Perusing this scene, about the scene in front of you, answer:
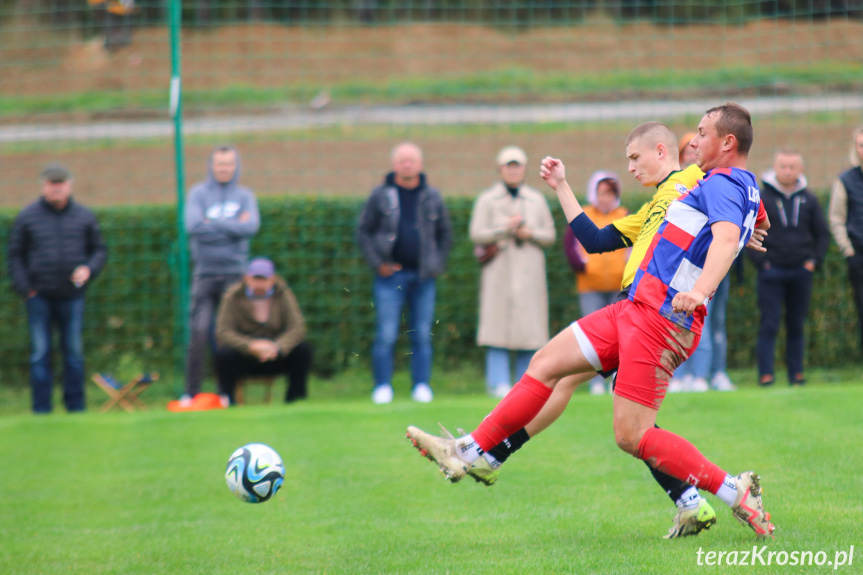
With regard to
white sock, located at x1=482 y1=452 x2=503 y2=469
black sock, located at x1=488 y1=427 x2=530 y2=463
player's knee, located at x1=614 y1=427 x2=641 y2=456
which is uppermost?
player's knee, located at x1=614 y1=427 x2=641 y2=456

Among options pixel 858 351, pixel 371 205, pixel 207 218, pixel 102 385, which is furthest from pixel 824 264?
pixel 102 385

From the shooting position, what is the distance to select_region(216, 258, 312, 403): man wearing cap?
941 cm

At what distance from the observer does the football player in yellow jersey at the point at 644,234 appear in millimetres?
4754

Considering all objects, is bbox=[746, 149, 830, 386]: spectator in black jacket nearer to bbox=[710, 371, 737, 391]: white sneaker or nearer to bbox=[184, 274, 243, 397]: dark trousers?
bbox=[710, 371, 737, 391]: white sneaker

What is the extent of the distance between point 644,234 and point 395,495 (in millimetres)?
2285

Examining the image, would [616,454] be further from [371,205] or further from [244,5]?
[244,5]

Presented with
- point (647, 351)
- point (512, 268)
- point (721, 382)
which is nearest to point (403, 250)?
point (512, 268)

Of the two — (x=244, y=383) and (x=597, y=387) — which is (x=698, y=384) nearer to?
(x=597, y=387)

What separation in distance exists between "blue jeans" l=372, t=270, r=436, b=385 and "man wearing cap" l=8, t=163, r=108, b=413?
9.19 ft

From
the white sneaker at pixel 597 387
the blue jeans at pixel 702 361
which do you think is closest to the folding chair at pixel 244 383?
the white sneaker at pixel 597 387

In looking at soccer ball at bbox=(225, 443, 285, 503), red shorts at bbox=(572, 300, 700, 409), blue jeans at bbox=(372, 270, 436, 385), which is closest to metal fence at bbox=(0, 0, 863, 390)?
blue jeans at bbox=(372, 270, 436, 385)

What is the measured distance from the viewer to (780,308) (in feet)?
30.5

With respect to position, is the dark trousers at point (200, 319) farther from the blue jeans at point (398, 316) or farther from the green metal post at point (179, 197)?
the blue jeans at point (398, 316)

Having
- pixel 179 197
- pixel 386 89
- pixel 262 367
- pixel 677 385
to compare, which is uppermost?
pixel 386 89
